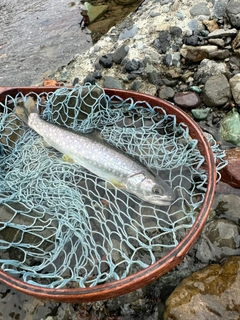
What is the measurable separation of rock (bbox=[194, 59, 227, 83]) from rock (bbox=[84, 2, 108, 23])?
11.9ft

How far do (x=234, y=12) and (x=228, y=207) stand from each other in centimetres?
322

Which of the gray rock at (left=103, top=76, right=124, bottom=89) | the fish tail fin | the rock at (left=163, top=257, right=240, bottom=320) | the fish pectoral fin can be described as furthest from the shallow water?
the rock at (left=163, top=257, right=240, bottom=320)

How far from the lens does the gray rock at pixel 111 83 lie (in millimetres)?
4526

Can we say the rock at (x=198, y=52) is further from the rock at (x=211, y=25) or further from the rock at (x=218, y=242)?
the rock at (x=218, y=242)

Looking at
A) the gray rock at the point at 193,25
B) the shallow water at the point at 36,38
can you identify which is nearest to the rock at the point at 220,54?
the gray rock at the point at 193,25

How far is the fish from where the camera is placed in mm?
2938

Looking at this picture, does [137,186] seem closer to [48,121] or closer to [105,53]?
[48,121]

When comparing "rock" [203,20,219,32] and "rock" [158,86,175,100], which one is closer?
"rock" [158,86,175,100]

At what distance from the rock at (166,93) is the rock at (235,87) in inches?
31.0

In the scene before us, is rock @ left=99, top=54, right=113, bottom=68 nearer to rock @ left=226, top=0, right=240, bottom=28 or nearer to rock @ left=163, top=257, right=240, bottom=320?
rock @ left=226, top=0, right=240, bottom=28

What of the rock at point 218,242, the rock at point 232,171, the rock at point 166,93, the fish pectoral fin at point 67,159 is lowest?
the rock at point 218,242

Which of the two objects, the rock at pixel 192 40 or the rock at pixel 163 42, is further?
the rock at pixel 163 42

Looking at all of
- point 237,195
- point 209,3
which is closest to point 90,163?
point 237,195

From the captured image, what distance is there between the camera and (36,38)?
6645 millimetres
